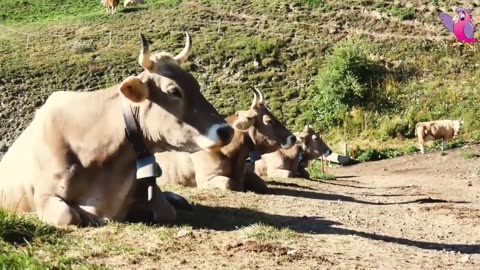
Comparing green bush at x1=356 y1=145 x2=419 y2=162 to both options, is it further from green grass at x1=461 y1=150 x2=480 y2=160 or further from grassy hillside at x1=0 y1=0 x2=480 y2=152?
green grass at x1=461 y1=150 x2=480 y2=160

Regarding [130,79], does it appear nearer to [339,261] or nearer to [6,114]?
[339,261]

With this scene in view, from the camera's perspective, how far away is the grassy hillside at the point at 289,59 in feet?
108

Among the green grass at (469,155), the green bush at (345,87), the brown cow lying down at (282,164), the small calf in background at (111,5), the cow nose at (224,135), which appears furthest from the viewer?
the small calf in background at (111,5)

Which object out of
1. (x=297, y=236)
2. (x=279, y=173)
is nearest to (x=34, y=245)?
(x=297, y=236)

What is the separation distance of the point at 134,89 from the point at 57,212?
1.21m

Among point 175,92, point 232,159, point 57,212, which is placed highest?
point 175,92

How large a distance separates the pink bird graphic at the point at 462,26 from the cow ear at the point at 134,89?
3492 centimetres

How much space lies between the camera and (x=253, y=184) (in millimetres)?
11016

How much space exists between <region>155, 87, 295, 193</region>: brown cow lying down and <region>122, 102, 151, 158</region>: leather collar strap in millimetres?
4070

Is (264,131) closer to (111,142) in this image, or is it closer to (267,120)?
(267,120)

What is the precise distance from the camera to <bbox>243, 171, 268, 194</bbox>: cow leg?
10.9m

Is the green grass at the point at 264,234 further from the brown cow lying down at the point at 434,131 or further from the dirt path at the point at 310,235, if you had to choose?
the brown cow lying down at the point at 434,131

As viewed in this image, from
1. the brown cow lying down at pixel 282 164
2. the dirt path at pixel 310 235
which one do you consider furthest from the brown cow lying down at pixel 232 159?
the brown cow lying down at pixel 282 164

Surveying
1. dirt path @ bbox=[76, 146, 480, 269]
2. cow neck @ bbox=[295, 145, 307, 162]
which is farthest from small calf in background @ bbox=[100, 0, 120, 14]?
dirt path @ bbox=[76, 146, 480, 269]
